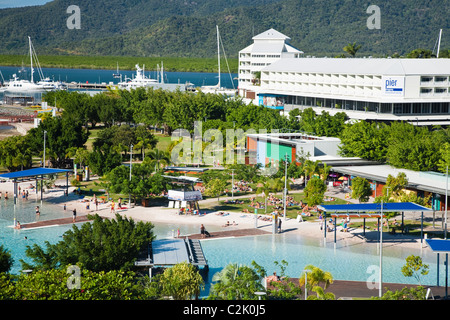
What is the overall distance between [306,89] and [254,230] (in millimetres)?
44418

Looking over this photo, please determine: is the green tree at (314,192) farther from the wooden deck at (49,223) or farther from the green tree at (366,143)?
the wooden deck at (49,223)

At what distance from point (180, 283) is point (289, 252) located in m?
11.7

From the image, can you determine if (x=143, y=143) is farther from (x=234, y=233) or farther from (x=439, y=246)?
(x=439, y=246)

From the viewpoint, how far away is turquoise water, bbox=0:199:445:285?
31969 millimetres

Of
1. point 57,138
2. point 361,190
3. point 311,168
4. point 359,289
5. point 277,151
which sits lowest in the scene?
point 359,289

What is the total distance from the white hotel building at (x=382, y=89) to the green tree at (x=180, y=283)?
157ft

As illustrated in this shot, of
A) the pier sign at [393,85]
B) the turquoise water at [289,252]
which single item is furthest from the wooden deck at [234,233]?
the pier sign at [393,85]

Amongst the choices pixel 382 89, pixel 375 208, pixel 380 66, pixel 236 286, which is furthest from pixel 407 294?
pixel 380 66

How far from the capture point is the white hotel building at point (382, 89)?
68500 millimetres

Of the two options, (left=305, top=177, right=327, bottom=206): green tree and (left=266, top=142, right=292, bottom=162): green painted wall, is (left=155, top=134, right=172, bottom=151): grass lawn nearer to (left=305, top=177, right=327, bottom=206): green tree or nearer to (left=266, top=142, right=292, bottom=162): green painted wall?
(left=266, top=142, right=292, bottom=162): green painted wall

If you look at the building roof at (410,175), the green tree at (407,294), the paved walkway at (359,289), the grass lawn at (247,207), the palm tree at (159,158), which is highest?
the palm tree at (159,158)

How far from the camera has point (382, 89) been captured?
6881 cm

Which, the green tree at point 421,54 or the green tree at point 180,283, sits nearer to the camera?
the green tree at point 180,283
